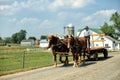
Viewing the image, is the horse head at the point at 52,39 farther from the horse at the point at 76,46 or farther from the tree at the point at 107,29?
the tree at the point at 107,29

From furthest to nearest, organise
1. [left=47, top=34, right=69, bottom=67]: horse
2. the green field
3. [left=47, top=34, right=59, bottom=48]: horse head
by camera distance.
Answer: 1. the green field
2. [left=47, top=34, right=69, bottom=67]: horse
3. [left=47, top=34, right=59, bottom=48]: horse head

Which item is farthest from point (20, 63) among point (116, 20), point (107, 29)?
point (116, 20)

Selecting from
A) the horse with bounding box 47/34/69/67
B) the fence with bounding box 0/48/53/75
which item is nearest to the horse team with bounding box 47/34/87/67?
the horse with bounding box 47/34/69/67

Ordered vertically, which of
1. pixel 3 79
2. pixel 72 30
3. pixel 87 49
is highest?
pixel 72 30

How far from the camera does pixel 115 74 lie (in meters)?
13.9

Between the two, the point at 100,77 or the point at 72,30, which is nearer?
the point at 100,77

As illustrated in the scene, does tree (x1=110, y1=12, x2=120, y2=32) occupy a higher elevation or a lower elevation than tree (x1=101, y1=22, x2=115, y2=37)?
higher

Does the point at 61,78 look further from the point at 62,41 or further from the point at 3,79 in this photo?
the point at 62,41

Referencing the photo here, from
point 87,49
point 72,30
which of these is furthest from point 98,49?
point 72,30

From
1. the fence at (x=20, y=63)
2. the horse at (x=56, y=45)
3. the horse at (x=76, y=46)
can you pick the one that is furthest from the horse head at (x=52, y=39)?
the fence at (x=20, y=63)

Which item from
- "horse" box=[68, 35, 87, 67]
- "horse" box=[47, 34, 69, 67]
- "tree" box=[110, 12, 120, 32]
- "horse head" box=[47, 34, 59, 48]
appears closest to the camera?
A: "horse" box=[68, 35, 87, 67]

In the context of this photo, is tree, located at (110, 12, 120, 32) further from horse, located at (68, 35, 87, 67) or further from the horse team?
the horse team

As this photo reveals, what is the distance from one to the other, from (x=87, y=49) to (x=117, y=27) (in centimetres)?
9061

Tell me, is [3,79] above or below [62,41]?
below
